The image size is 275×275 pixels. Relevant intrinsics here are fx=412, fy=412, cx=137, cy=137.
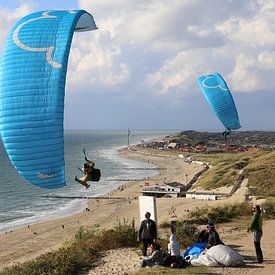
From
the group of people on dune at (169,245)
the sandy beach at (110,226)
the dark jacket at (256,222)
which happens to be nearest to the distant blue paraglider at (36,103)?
the group of people on dune at (169,245)

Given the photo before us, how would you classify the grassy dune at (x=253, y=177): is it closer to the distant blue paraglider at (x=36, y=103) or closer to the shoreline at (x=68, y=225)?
the shoreline at (x=68, y=225)

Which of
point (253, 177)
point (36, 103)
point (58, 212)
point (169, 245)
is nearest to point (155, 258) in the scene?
point (169, 245)

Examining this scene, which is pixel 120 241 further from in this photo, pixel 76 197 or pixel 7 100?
pixel 76 197

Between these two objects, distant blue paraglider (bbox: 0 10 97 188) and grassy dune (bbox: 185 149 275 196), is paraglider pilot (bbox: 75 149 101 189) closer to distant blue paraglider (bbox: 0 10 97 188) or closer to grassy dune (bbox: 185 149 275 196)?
distant blue paraglider (bbox: 0 10 97 188)

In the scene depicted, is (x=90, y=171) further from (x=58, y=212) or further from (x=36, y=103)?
(x=58, y=212)

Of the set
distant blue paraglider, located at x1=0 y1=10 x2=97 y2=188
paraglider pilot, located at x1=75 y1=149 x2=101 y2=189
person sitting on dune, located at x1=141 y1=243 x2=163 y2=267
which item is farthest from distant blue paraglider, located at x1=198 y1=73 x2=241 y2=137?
person sitting on dune, located at x1=141 y1=243 x2=163 y2=267

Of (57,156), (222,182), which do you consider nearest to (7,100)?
(57,156)
